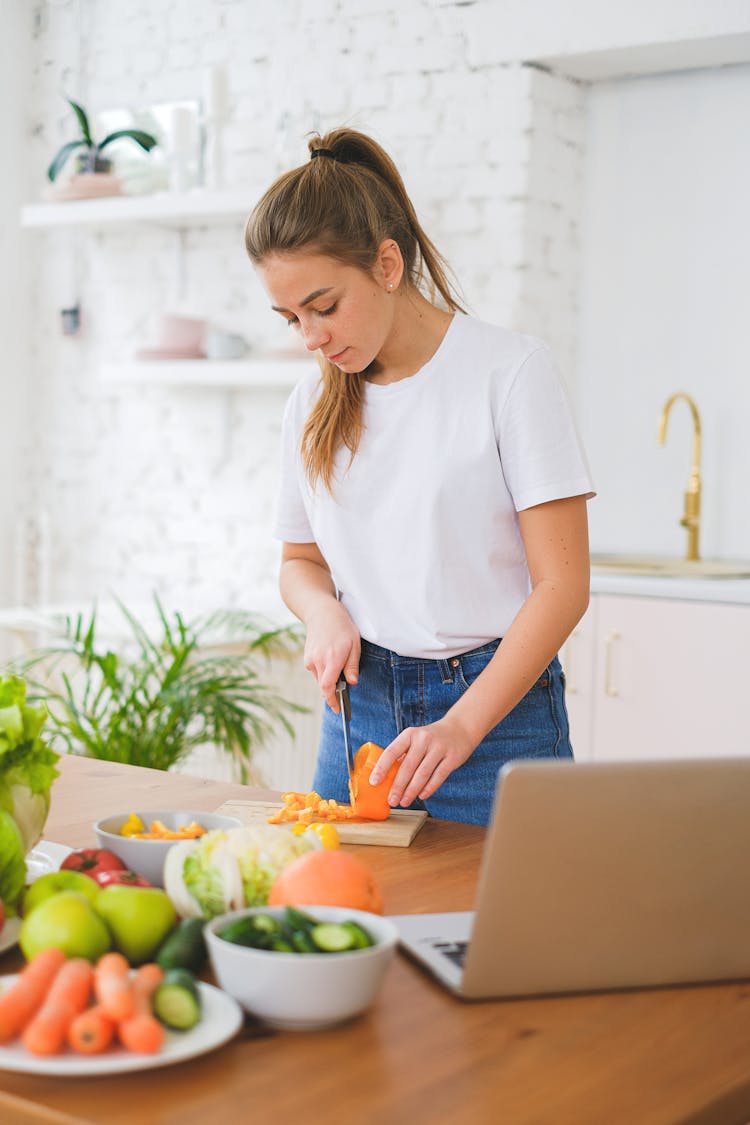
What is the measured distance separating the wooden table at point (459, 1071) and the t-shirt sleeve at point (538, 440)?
76 cm

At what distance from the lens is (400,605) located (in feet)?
6.04

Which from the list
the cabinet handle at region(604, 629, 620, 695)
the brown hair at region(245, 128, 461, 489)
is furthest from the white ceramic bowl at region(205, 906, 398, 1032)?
the cabinet handle at region(604, 629, 620, 695)

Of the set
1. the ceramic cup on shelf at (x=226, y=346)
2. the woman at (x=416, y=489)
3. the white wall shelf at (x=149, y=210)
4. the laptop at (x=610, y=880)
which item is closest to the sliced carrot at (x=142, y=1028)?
the laptop at (x=610, y=880)

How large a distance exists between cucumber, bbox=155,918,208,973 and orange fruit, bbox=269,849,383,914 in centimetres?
6

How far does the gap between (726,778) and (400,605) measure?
85 centimetres

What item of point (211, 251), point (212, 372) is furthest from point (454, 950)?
point (211, 251)

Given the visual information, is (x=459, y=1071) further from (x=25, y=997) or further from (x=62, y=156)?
(x=62, y=156)

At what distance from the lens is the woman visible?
A: 1.71 metres

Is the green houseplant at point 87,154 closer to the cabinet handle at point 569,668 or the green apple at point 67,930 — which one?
the cabinet handle at point 569,668

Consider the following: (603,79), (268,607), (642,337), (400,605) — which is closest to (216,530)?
(268,607)

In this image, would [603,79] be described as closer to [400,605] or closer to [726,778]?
[400,605]

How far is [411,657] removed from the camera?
1.84 meters

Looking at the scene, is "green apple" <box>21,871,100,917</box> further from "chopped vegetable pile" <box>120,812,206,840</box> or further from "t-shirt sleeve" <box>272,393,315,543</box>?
"t-shirt sleeve" <box>272,393,315,543</box>

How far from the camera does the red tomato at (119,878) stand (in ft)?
3.73
